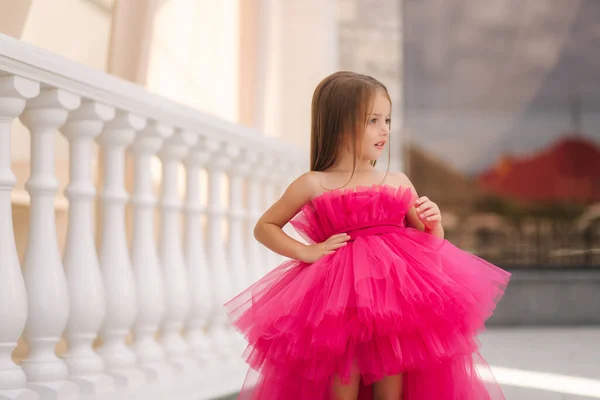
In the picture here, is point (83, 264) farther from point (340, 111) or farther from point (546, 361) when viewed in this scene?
point (546, 361)

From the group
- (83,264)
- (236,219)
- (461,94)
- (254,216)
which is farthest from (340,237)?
(461,94)

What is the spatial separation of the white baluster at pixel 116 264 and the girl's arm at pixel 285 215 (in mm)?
387

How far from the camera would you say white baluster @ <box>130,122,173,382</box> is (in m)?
1.64

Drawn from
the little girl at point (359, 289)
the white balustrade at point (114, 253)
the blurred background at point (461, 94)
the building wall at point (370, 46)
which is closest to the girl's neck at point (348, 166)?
the little girl at point (359, 289)

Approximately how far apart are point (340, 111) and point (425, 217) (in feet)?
0.83

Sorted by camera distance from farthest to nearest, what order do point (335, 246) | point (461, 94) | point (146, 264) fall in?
point (461, 94) → point (146, 264) → point (335, 246)

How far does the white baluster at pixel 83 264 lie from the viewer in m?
1.40

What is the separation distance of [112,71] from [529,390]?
1.75 meters

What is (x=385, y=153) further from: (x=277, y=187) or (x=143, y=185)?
(x=143, y=185)

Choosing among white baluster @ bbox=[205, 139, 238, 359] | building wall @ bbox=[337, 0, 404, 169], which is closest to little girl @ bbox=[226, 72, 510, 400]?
white baluster @ bbox=[205, 139, 238, 359]

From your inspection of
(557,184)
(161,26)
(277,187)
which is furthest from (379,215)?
(557,184)

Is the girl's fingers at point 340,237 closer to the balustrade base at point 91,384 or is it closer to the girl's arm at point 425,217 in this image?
the girl's arm at point 425,217

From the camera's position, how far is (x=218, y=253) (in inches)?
82.4

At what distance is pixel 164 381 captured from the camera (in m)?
1.66
